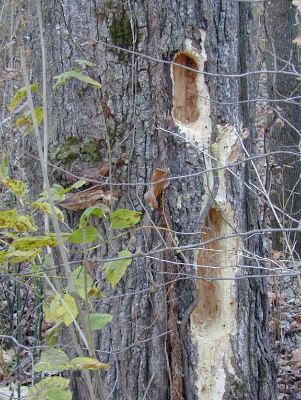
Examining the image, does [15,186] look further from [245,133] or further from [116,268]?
[245,133]

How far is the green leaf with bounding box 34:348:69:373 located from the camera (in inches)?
67.0

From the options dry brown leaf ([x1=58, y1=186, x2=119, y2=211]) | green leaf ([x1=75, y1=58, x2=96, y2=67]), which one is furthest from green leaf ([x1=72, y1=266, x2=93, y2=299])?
green leaf ([x1=75, y1=58, x2=96, y2=67])

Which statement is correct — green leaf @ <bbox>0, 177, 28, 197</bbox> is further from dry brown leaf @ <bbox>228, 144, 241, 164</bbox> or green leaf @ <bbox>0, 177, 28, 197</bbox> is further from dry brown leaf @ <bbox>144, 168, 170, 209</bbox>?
dry brown leaf @ <bbox>228, 144, 241, 164</bbox>

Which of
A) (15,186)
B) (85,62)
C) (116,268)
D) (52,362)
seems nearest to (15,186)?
(15,186)

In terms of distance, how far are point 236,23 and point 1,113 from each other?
3125 mm

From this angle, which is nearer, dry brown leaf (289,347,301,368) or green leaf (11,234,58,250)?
green leaf (11,234,58,250)

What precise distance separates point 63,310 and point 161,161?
3.45ft

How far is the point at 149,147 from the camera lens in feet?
9.03

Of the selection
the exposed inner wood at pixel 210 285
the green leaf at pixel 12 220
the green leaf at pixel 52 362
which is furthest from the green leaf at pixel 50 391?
the exposed inner wood at pixel 210 285

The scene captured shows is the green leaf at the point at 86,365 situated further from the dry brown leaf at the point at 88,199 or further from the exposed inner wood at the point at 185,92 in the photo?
the exposed inner wood at the point at 185,92

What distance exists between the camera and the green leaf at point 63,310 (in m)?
1.80

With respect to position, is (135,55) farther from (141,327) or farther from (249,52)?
(141,327)

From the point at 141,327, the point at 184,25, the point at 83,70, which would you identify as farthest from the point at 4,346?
the point at 184,25

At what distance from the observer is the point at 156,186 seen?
268 cm
